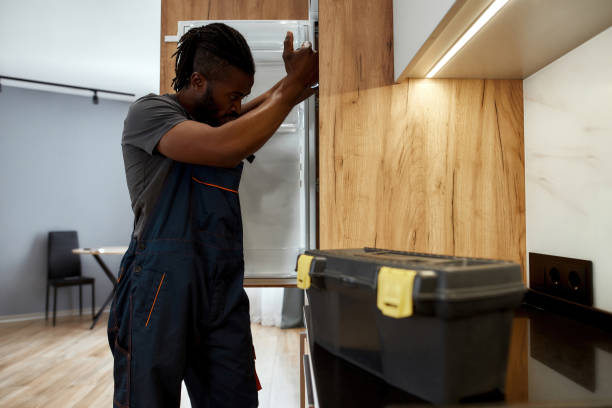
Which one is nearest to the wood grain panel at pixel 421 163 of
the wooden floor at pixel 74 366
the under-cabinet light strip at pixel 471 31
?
the under-cabinet light strip at pixel 471 31

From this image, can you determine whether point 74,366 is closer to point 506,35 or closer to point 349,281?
point 349,281

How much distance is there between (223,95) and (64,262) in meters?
4.46

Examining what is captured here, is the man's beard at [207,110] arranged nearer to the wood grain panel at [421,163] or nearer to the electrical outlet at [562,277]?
the wood grain panel at [421,163]

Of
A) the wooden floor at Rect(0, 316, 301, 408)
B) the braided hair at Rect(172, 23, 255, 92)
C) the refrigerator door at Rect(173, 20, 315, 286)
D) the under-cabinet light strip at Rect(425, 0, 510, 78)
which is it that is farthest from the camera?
the wooden floor at Rect(0, 316, 301, 408)

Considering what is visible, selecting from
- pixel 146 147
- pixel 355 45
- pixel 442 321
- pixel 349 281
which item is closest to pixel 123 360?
pixel 146 147

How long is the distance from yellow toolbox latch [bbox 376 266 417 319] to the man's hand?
2.47 ft

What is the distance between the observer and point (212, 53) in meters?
1.05

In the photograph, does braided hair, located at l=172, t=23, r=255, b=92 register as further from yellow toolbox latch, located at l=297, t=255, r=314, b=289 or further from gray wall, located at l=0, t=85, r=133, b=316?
gray wall, located at l=0, t=85, r=133, b=316

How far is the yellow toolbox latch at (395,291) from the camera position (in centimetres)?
46

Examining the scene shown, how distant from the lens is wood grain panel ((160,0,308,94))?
73.3 inches

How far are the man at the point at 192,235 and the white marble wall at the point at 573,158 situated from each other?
638 millimetres

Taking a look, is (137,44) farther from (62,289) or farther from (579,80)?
(579,80)

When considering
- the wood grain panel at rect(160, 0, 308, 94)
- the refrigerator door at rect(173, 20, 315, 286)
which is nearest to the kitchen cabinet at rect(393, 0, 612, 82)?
the refrigerator door at rect(173, 20, 315, 286)

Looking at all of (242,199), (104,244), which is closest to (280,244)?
(242,199)
